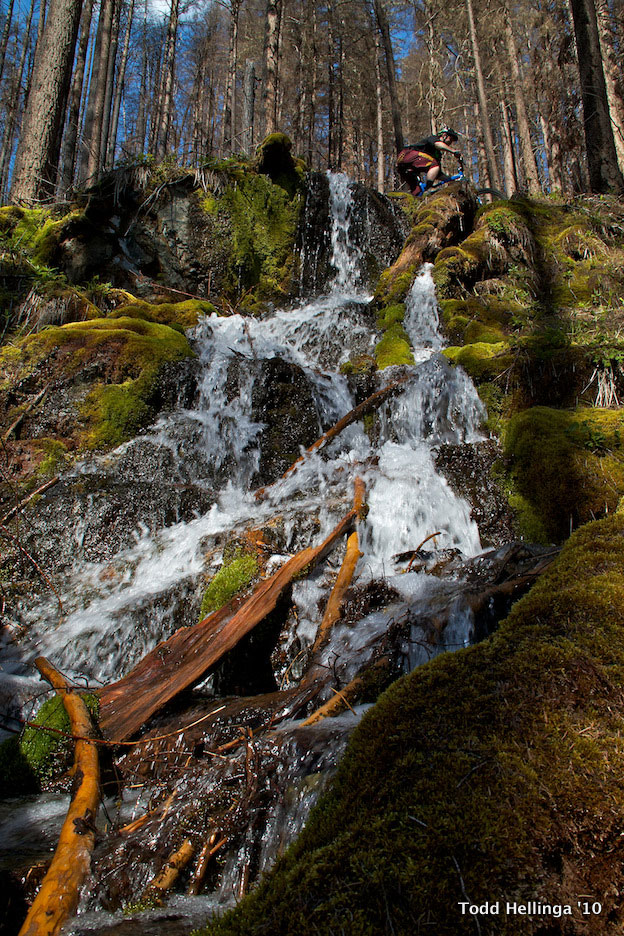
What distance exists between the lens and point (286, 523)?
4.98 meters

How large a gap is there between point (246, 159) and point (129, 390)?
898cm

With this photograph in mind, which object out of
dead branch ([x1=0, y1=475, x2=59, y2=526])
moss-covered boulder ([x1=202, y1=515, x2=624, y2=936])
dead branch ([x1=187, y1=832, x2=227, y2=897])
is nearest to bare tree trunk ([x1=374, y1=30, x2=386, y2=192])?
dead branch ([x1=0, y1=475, x2=59, y2=526])

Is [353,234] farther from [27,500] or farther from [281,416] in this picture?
[27,500]

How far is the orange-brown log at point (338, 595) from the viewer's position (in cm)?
320

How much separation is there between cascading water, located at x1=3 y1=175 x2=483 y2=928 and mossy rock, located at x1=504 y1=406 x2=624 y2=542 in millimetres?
689

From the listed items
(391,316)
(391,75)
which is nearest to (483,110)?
(391,75)

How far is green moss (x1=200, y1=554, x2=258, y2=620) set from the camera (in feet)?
13.7

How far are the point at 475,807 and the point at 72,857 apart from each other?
162cm

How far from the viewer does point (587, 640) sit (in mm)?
1539

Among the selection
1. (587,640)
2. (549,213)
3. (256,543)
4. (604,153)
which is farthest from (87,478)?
(604,153)

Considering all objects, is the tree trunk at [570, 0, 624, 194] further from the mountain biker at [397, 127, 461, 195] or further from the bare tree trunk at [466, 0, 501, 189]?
the bare tree trunk at [466, 0, 501, 189]

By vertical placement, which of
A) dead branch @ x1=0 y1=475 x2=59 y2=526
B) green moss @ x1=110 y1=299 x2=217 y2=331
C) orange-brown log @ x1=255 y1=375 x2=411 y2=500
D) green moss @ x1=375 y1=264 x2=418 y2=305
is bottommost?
dead branch @ x1=0 y1=475 x2=59 y2=526

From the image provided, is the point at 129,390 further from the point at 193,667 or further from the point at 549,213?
the point at 549,213

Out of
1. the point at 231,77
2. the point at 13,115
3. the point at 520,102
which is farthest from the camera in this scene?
the point at 13,115
